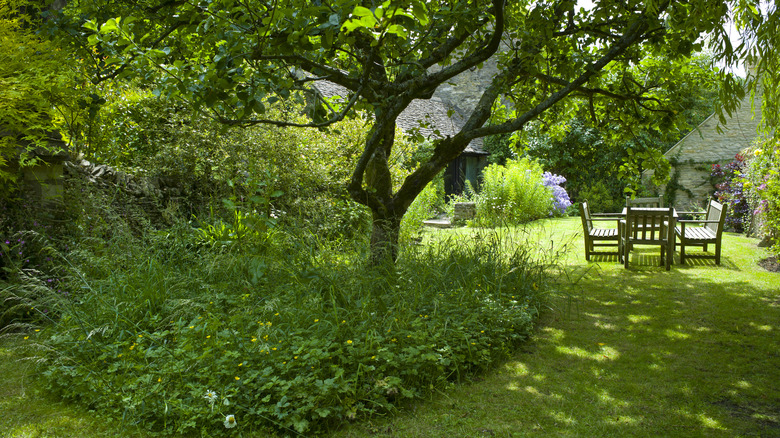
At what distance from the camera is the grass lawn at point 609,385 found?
2.96 m

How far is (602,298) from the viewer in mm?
6078

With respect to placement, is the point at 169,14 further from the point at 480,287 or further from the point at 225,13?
the point at 480,287

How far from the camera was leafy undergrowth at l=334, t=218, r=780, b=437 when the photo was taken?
2.98 metres

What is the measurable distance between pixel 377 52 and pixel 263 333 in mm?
2543

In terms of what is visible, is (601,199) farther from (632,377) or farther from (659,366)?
(632,377)

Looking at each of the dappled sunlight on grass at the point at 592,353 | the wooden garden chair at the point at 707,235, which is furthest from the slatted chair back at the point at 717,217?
the dappled sunlight on grass at the point at 592,353

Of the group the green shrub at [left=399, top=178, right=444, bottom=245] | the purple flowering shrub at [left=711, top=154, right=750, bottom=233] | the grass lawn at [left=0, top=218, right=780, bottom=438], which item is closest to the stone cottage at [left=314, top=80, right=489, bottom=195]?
the green shrub at [left=399, top=178, right=444, bottom=245]

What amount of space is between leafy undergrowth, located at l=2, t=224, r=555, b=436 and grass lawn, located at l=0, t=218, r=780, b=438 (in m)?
0.16

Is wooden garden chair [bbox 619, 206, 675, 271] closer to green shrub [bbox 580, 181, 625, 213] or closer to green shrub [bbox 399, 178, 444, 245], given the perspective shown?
green shrub [bbox 399, 178, 444, 245]

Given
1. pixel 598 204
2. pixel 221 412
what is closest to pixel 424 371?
pixel 221 412

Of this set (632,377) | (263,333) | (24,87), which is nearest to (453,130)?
(24,87)

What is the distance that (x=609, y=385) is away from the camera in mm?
3561

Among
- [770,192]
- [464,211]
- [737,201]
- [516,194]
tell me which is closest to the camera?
[770,192]

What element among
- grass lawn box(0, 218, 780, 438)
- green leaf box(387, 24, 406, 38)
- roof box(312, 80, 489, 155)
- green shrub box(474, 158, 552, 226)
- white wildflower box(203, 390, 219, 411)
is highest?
roof box(312, 80, 489, 155)
